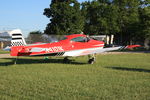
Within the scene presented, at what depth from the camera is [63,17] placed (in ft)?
128

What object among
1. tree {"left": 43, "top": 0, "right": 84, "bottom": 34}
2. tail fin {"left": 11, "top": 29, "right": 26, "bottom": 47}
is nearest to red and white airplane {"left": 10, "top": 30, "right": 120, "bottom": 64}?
tail fin {"left": 11, "top": 29, "right": 26, "bottom": 47}

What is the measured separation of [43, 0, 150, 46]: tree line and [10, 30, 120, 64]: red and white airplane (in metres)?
21.6

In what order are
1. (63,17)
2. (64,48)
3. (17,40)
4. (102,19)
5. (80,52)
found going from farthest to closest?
(102,19), (63,17), (80,52), (64,48), (17,40)

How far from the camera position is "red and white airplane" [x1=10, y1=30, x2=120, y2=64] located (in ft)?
48.5

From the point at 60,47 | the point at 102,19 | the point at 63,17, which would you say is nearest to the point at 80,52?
the point at 60,47

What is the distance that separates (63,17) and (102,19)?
1511 centimetres

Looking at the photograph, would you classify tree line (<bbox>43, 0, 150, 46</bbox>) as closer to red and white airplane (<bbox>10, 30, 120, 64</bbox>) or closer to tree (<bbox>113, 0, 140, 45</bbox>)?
tree (<bbox>113, 0, 140, 45</bbox>)

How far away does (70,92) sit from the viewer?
770 cm

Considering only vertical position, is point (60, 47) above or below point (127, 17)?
below

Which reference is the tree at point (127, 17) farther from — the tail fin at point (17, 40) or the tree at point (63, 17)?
the tail fin at point (17, 40)

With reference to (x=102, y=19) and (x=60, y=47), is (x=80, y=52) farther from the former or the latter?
(x=102, y=19)

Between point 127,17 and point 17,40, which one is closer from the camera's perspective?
point 17,40

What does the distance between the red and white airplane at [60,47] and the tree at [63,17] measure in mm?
21239

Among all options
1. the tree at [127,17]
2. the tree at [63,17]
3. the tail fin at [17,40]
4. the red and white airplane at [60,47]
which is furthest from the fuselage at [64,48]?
the tree at [127,17]
